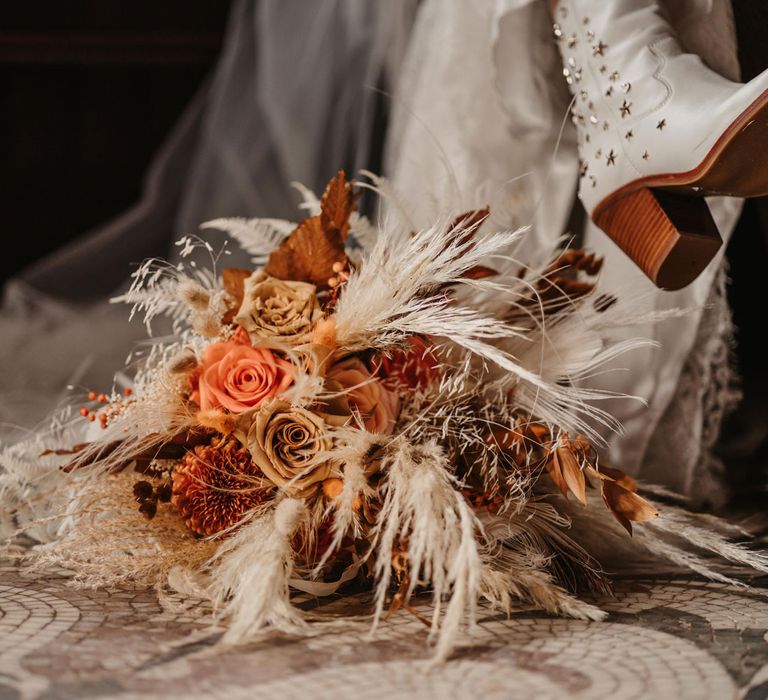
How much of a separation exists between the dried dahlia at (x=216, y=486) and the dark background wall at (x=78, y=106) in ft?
4.94

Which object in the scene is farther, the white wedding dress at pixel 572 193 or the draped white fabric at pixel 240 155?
the draped white fabric at pixel 240 155

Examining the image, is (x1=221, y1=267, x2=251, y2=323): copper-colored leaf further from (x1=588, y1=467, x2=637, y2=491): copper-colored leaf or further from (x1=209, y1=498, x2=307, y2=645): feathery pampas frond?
(x1=588, y1=467, x2=637, y2=491): copper-colored leaf

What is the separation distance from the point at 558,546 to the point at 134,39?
1674 mm

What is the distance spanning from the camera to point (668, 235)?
668 mm

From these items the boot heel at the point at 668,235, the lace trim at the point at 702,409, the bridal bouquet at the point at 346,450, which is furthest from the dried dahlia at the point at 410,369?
the lace trim at the point at 702,409

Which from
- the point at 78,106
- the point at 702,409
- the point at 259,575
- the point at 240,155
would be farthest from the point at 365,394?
the point at 78,106

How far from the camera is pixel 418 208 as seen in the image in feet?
2.90

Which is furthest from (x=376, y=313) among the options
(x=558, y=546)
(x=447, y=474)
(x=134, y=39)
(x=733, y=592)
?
(x=134, y=39)

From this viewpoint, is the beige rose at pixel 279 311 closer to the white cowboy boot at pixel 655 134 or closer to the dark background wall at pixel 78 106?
the white cowboy boot at pixel 655 134

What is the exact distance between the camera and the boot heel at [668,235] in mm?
669

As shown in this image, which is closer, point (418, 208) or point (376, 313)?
point (376, 313)

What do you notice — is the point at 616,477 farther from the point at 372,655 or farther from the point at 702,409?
the point at 702,409

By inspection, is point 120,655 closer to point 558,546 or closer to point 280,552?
point 280,552

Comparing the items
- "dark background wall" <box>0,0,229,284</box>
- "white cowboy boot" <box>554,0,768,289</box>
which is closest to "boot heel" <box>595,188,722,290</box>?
"white cowboy boot" <box>554,0,768,289</box>
